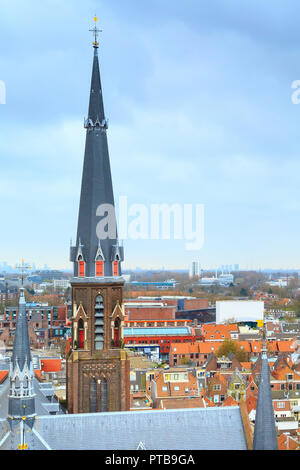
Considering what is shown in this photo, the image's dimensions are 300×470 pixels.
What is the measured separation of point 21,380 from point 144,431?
241 inches

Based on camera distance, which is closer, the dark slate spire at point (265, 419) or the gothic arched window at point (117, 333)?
the dark slate spire at point (265, 419)

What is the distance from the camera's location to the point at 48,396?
124 ft

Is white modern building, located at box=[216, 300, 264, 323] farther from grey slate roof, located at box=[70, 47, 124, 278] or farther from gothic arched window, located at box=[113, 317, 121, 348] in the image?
grey slate roof, located at box=[70, 47, 124, 278]

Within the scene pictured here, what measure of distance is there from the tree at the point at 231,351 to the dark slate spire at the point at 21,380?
6528cm

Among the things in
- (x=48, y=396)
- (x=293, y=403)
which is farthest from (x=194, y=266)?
(x=48, y=396)

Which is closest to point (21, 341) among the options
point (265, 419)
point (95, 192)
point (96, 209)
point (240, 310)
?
point (96, 209)

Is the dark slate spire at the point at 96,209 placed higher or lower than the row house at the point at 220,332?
higher

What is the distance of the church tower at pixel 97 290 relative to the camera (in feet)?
105

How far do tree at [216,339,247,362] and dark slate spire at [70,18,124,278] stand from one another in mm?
59279

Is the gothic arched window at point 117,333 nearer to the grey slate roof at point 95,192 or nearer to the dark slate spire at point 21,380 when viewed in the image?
the grey slate roof at point 95,192

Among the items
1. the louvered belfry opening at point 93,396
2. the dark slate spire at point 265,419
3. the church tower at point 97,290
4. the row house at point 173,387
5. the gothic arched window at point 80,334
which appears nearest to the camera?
the dark slate spire at point 265,419

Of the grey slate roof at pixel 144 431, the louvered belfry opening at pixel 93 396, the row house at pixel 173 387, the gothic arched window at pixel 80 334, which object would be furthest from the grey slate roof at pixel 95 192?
the row house at pixel 173 387
